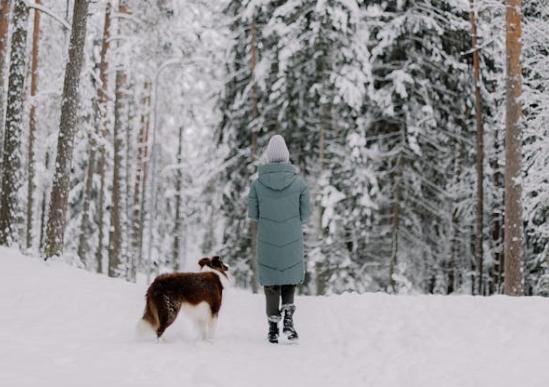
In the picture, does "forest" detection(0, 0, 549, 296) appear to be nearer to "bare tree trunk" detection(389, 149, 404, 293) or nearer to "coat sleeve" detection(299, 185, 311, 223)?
"bare tree trunk" detection(389, 149, 404, 293)

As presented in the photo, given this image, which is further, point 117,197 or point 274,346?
point 117,197

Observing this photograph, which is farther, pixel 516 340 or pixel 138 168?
pixel 138 168

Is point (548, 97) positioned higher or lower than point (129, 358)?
higher

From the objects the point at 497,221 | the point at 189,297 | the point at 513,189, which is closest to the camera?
the point at 189,297

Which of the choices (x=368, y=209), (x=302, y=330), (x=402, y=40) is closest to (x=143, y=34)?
(x=402, y=40)

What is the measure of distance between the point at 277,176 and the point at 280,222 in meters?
0.55

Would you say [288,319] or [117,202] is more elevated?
[117,202]

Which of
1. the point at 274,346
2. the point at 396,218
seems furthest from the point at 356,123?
the point at 274,346

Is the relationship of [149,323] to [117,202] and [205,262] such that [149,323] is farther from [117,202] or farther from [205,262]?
[117,202]

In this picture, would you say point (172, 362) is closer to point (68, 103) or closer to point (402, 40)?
point (68, 103)

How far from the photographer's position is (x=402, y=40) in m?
18.9

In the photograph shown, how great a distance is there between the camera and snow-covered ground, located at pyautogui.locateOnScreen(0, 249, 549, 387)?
5.40m

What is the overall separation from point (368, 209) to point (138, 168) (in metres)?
15.8

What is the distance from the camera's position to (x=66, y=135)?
12.5 m
